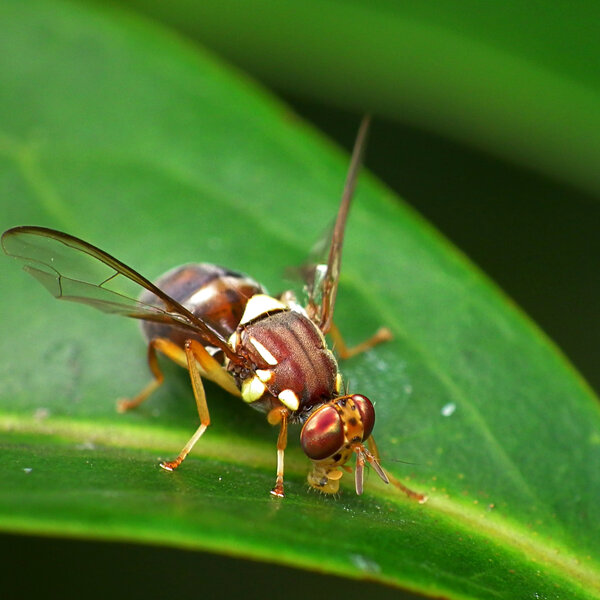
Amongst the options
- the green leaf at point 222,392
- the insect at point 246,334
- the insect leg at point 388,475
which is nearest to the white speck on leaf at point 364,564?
the green leaf at point 222,392

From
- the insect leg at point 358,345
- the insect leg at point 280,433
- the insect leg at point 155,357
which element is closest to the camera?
the insect leg at point 280,433

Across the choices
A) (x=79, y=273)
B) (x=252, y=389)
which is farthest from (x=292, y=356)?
(x=79, y=273)

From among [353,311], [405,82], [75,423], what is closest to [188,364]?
[75,423]

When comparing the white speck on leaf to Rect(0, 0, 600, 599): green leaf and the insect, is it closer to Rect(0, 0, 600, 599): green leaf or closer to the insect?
Rect(0, 0, 600, 599): green leaf

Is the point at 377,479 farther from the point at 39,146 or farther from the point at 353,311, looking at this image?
the point at 39,146

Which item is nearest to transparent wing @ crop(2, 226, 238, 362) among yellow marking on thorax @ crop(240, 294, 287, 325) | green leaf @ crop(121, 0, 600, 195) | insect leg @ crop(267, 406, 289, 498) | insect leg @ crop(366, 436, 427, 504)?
yellow marking on thorax @ crop(240, 294, 287, 325)

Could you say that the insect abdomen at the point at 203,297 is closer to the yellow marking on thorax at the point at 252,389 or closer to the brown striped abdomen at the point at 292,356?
the brown striped abdomen at the point at 292,356

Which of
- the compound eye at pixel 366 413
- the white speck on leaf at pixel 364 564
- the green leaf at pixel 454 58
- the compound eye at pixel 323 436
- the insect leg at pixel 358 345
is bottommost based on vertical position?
the white speck on leaf at pixel 364 564
